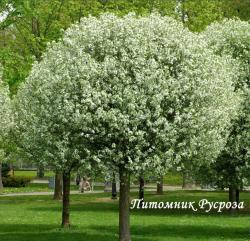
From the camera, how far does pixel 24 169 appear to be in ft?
368

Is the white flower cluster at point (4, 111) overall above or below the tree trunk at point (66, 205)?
above

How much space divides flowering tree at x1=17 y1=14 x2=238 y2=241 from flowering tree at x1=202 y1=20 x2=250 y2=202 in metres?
7.67

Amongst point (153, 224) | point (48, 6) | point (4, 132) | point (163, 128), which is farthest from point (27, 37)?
point (163, 128)

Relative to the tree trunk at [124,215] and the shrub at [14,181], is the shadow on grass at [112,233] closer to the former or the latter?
the tree trunk at [124,215]

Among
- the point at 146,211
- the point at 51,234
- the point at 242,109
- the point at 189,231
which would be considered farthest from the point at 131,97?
the point at 146,211

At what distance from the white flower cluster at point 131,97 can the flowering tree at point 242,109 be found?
7784mm

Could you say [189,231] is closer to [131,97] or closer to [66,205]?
[66,205]

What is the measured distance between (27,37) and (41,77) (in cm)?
3106

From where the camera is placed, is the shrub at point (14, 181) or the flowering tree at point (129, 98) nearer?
the flowering tree at point (129, 98)

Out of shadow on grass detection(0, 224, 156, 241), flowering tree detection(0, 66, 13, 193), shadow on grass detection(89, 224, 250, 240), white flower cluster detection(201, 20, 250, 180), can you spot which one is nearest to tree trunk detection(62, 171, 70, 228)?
shadow on grass detection(0, 224, 156, 241)

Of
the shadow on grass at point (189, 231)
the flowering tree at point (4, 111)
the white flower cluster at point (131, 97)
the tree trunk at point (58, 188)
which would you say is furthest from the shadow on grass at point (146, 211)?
the white flower cluster at point (131, 97)

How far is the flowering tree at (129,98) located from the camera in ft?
63.4

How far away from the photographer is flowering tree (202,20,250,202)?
29.4m

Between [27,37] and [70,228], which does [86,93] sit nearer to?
[70,228]
